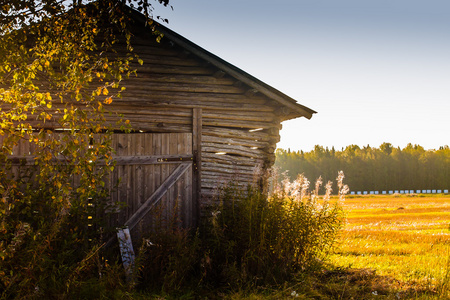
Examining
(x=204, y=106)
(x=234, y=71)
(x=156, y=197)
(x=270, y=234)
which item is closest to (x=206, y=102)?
(x=204, y=106)

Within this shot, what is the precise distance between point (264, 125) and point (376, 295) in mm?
4357

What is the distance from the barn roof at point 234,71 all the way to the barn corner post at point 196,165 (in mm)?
1142

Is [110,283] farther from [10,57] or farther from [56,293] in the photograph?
[10,57]

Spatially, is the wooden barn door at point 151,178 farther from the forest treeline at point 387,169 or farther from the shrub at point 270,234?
the forest treeline at point 387,169

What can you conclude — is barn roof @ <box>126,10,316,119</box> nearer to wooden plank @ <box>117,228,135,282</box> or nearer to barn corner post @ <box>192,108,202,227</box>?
barn corner post @ <box>192,108,202,227</box>

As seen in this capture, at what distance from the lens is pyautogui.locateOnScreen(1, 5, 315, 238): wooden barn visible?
8.17 m

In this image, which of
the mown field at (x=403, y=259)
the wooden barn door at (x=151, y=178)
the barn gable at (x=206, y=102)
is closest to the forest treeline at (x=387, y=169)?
the mown field at (x=403, y=259)

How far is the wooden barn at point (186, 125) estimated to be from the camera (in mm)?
8172

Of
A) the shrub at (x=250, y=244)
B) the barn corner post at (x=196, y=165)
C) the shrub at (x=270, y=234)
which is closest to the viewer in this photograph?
the shrub at (x=250, y=244)

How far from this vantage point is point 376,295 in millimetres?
6652

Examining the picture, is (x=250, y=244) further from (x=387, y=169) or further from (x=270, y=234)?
(x=387, y=169)

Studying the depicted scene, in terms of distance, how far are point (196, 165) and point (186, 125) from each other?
91 cm

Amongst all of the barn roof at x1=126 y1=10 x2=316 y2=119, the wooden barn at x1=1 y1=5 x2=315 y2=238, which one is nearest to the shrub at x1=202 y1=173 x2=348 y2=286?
the wooden barn at x1=1 y1=5 x2=315 y2=238

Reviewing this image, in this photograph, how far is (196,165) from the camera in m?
8.69
